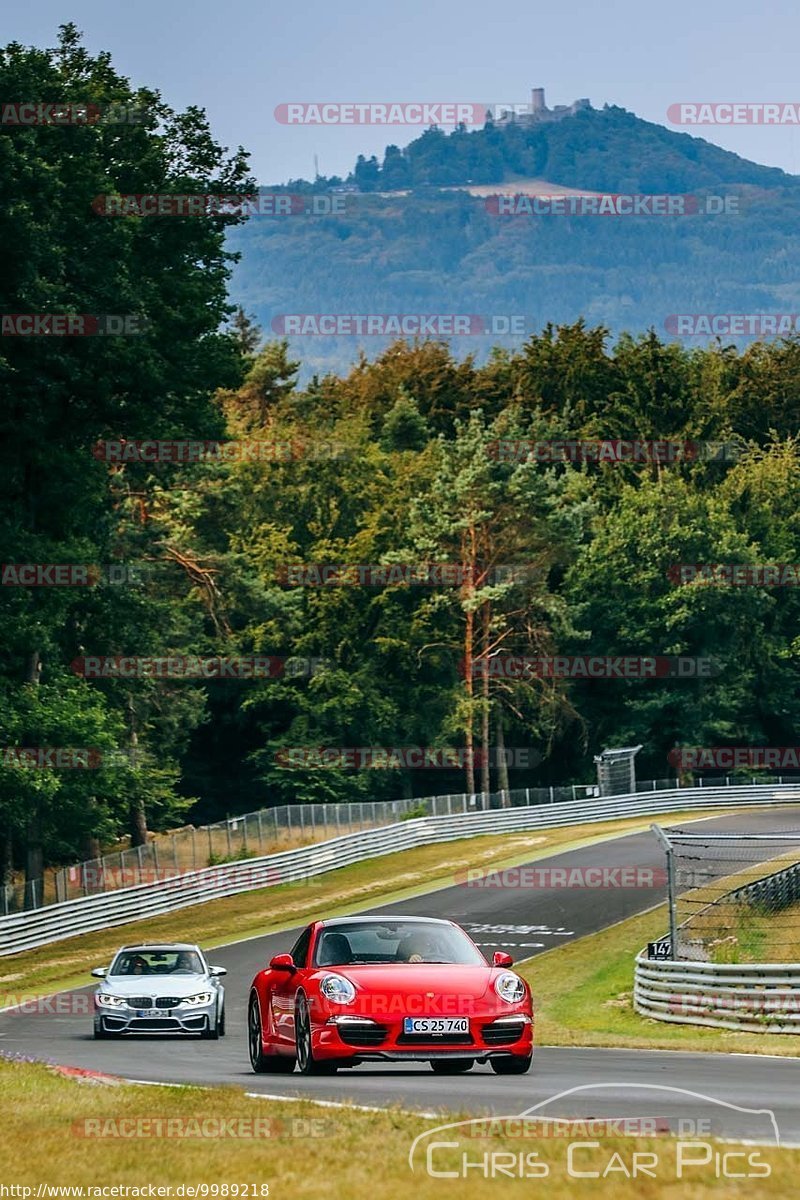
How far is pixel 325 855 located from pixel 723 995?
33.8m

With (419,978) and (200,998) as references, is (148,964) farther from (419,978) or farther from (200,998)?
(419,978)

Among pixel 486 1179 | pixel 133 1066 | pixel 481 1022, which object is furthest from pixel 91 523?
pixel 486 1179

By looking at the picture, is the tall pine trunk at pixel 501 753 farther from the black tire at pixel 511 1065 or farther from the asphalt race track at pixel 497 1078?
the black tire at pixel 511 1065

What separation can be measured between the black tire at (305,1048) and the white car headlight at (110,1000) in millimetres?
8829

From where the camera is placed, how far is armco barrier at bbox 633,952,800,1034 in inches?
923

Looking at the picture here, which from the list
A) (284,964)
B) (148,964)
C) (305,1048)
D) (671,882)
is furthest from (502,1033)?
(671,882)

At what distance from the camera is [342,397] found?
11656cm

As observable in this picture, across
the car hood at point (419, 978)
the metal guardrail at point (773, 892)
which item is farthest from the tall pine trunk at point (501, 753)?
the car hood at point (419, 978)

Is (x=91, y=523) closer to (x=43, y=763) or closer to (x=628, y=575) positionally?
(x=43, y=763)

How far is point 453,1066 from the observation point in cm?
1555

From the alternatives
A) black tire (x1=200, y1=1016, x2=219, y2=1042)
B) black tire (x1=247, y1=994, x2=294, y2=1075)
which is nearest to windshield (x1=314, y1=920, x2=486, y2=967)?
black tire (x1=247, y1=994, x2=294, y2=1075)

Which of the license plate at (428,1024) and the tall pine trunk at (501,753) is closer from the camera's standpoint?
the license plate at (428,1024)

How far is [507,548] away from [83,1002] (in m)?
55.1

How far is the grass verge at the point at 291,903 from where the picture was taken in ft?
134
